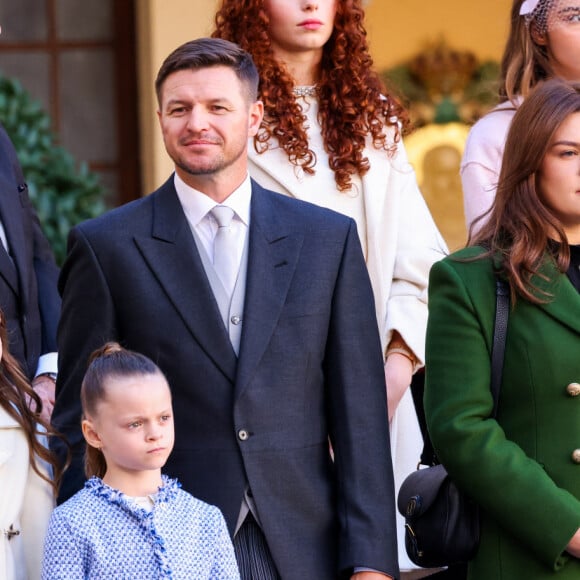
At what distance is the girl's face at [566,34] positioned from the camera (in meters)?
5.30

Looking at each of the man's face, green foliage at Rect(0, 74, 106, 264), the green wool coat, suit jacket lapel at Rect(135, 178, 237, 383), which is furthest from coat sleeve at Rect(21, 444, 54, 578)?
green foliage at Rect(0, 74, 106, 264)

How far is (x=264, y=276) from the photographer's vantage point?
4.35 meters

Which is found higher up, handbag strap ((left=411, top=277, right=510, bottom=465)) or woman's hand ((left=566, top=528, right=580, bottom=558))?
handbag strap ((left=411, top=277, right=510, bottom=465))

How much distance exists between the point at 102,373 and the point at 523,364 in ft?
3.36

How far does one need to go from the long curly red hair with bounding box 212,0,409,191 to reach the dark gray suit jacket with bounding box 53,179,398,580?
73 centimetres

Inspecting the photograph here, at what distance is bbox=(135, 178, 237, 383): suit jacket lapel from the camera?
429 cm

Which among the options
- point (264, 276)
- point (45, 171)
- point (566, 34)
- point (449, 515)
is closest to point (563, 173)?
point (264, 276)

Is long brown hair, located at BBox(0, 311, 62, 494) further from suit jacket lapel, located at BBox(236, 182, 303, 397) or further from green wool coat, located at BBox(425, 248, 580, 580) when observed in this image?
green wool coat, located at BBox(425, 248, 580, 580)

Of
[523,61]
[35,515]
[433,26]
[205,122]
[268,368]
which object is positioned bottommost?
[35,515]

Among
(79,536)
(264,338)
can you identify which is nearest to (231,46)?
(264,338)

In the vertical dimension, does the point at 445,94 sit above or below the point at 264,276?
above

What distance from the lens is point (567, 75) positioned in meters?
5.36

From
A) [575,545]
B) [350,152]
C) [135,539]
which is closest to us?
[135,539]

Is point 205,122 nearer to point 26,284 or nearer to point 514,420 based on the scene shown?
point 26,284
